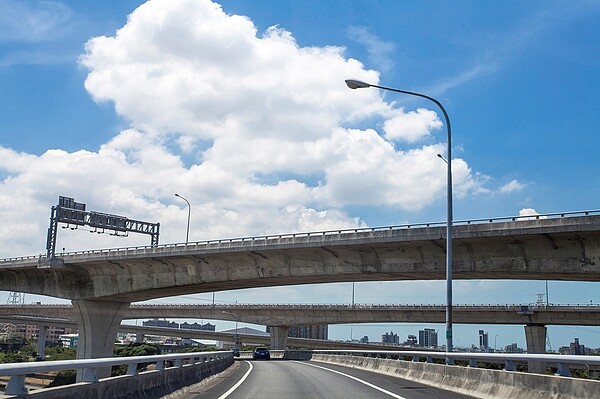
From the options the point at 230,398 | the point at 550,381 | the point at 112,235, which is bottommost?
the point at 230,398

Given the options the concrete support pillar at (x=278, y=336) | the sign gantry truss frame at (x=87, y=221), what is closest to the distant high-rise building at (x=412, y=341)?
the concrete support pillar at (x=278, y=336)

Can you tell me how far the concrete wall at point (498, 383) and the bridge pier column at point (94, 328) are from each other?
40.7 metres

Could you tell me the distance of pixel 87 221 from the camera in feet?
219

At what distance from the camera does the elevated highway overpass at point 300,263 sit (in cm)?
3412

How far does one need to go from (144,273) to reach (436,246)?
Answer: 27.4m

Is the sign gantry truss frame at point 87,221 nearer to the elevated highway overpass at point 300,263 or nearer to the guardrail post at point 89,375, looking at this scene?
the elevated highway overpass at point 300,263

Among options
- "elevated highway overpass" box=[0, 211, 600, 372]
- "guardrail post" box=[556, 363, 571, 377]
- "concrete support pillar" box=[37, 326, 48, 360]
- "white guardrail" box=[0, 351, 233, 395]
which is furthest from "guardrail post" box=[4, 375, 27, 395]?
"concrete support pillar" box=[37, 326, 48, 360]

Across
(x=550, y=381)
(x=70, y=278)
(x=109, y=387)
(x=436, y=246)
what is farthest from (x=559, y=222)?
(x=70, y=278)

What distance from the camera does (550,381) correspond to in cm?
1170

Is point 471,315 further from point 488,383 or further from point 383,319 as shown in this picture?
point 488,383

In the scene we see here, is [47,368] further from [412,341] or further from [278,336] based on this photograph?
[412,341]

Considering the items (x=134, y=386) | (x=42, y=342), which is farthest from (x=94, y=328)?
(x=42, y=342)

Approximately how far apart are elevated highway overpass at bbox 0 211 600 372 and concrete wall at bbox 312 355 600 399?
1126 centimetres

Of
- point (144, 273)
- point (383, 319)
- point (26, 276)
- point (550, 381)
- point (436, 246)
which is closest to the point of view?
point (550, 381)
